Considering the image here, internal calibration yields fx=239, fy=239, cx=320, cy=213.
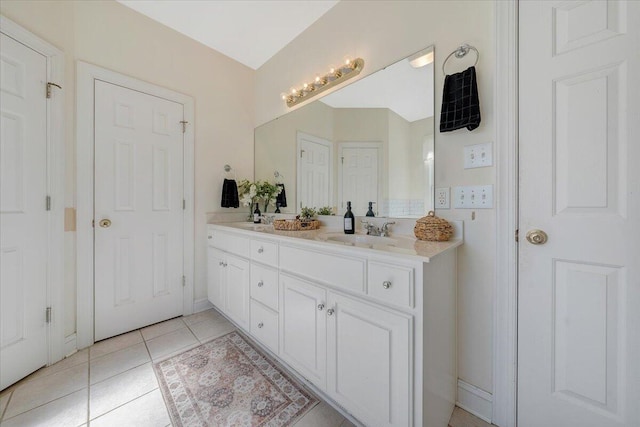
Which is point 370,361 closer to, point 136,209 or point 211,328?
point 211,328

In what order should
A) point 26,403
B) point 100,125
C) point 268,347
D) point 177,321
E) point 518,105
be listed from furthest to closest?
1. point 177,321
2. point 100,125
3. point 268,347
4. point 26,403
5. point 518,105

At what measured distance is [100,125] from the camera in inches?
73.7

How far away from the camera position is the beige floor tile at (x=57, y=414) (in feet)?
3.86

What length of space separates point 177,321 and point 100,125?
1.78 metres

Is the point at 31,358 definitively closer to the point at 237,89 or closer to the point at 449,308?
the point at 449,308

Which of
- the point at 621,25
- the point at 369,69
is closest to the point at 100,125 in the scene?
the point at 369,69

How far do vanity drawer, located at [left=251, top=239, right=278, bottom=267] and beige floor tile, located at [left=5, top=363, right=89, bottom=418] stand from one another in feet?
4.07

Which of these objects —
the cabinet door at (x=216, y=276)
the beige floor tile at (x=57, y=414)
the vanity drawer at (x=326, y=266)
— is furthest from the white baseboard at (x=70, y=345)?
the vanity drawer at (x=326, y=266)

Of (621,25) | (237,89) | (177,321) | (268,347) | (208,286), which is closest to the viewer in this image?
(621,25)

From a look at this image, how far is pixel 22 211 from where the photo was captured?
57.9 inches

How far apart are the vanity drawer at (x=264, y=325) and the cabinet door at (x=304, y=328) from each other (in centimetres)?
8

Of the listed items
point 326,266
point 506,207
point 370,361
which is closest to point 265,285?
point 326,266

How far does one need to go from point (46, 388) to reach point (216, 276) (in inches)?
44.7

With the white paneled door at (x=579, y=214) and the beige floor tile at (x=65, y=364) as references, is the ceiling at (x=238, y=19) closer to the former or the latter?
the white paneled door at (x=579, y=214)
